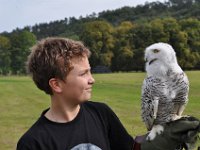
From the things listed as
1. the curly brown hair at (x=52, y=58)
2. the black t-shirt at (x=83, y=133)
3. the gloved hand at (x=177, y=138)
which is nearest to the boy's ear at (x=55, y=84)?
the curly brown hair at (x=52, y=58)

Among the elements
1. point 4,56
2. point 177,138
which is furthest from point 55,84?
point 4,56

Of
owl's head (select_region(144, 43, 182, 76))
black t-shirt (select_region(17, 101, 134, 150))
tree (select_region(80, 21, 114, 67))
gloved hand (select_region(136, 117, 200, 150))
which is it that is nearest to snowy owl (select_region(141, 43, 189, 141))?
owl's head (select_region(144, 43, 182, 76))

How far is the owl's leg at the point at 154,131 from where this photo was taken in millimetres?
2689

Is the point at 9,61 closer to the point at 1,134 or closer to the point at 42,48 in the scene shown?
the point at 1,134

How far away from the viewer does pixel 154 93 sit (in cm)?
297

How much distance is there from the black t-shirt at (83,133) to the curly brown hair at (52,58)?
228mm

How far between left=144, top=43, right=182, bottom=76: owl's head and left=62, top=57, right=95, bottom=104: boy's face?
0.85 meters

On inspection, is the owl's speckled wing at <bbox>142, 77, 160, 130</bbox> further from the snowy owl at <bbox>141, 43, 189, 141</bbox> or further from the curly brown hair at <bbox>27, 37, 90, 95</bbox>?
the curly brown hair at <bbox>27, 37, 90, 95</bbox>

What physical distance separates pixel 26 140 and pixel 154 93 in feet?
3.94

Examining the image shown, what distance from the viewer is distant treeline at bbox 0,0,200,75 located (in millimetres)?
18875

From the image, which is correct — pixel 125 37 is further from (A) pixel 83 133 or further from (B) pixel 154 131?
(A) pixel 83 133

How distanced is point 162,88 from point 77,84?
93 cm

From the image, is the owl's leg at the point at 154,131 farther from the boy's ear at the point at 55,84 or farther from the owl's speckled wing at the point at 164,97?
the boy's ear at the point at 55,84

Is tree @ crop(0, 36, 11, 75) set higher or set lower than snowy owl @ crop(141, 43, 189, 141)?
lower
